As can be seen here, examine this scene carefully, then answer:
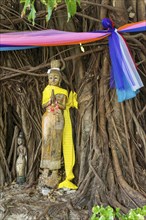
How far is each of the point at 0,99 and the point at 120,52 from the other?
5.13 ft

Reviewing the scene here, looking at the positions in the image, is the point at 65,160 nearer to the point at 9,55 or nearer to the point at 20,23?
the point at 9,55

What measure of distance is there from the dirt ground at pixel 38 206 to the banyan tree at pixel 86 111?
0.02m

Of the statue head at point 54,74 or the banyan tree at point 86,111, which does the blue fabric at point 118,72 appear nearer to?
the banyan tree at point 86,111

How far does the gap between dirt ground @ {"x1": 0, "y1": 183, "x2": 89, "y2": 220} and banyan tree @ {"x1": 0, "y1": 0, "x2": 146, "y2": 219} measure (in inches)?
0.6

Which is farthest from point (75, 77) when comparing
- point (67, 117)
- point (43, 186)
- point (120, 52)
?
point (43, 186)

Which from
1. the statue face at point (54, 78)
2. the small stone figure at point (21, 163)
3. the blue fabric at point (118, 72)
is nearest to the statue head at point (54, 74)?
the statue face at point (54, 78)

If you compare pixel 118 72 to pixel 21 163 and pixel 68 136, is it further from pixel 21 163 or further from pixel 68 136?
pixel 21 163

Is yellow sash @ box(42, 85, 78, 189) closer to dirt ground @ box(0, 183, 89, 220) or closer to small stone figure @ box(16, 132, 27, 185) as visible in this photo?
dirt ground @ box(0, 183, 89, 220)

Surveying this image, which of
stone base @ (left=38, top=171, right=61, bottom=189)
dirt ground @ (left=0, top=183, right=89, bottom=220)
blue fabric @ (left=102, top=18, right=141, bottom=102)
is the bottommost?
dirt ground @ (left=0, top=183, right=89, bottom=220)

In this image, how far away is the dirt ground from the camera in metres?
2.86

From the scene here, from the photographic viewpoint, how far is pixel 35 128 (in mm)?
3775

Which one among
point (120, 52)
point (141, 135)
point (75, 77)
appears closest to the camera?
point (120, 52)

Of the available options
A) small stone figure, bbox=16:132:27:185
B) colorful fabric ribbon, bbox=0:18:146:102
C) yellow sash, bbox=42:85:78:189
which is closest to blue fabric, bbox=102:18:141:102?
colorful fabric ribbon, bbox=0:18:146:102

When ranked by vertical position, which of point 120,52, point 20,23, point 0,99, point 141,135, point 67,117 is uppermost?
point 20,23
